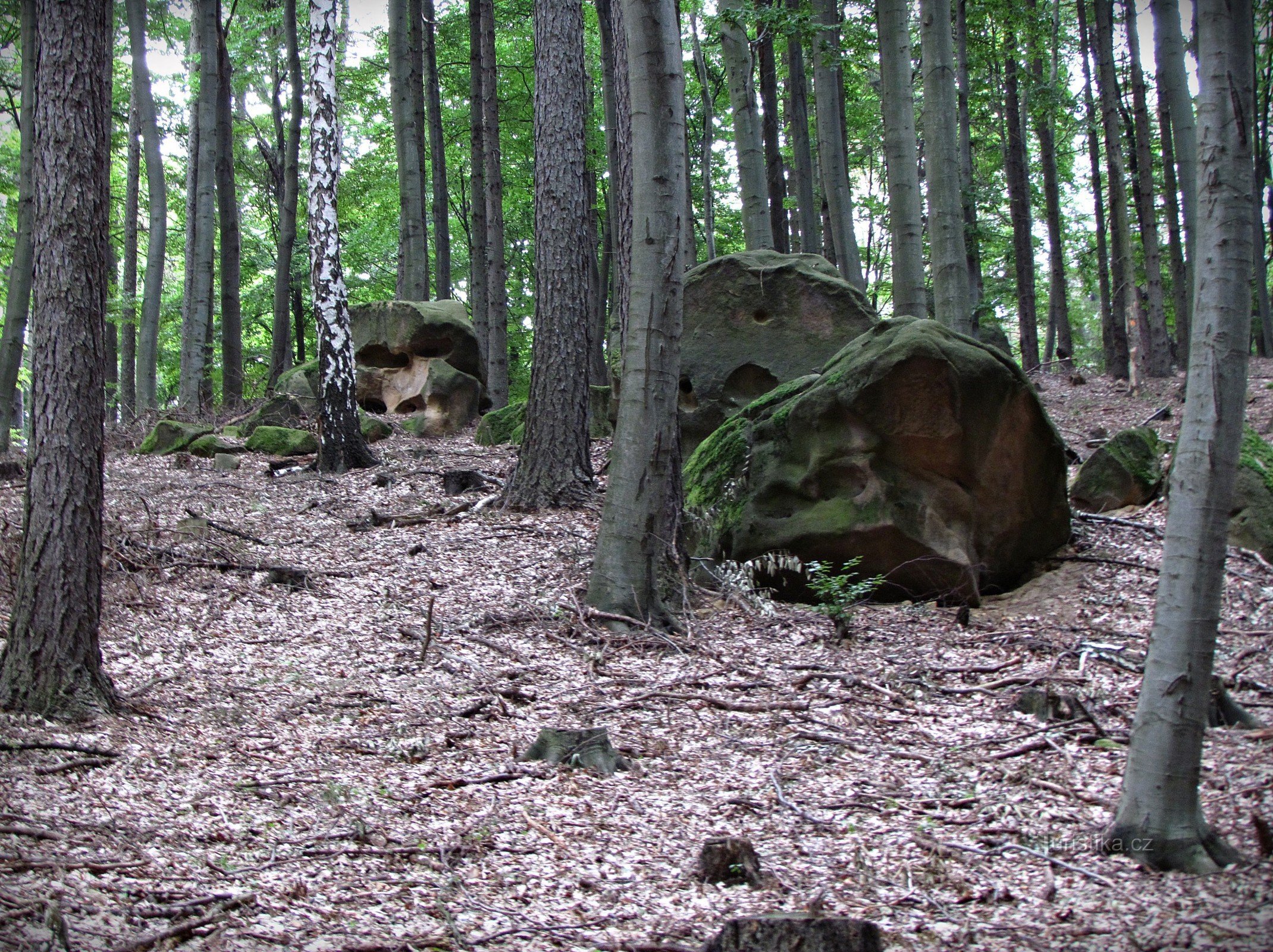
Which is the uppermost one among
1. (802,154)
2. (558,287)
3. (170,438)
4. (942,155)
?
(802,154)

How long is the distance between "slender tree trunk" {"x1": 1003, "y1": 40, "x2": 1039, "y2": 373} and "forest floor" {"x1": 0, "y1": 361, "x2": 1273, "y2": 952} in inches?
435

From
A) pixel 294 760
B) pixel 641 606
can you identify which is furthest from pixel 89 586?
pixel 641 606

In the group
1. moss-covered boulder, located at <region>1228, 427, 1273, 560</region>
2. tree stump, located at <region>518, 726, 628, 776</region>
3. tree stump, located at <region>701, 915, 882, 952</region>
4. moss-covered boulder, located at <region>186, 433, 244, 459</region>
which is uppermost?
moss-covered boulder, located at <region>186, 433, 244, 459</region>

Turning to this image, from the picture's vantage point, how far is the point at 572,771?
4312mm

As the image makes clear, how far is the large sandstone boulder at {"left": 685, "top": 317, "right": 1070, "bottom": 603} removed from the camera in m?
6.86

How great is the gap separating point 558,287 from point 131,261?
17.4m

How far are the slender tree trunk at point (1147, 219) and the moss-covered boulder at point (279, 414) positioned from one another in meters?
13.0

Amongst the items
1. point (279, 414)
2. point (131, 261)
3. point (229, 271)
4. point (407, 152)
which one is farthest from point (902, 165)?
point (131, 261)

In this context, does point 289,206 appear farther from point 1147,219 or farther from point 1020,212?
point 1147,219

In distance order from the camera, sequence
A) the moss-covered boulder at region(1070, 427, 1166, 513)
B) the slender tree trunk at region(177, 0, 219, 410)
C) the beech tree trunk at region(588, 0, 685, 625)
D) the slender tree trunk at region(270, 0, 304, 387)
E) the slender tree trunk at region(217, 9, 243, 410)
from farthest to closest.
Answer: the slender tree trunk at region(270, 0, 304, 387), the slender tree trunk at region(217, 9, 243, 410), the slender tree trunk at region(177, 0, 219, 410), the moss-covered boulder at region(1070, 427, 1166, 513), the beech tree trunk at region(588, 0, 685, 625)

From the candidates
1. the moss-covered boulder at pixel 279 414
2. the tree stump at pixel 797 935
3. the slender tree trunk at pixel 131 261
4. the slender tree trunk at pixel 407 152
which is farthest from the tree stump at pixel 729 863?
the slender tree trunk at pixel 131 261

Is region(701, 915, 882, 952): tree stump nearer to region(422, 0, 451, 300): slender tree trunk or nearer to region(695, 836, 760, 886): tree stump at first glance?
region(695, 836, 760, 886): tree stump

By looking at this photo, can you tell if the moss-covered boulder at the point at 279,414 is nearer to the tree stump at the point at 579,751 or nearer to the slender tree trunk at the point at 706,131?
the slender tree trunk at the point at 706,131

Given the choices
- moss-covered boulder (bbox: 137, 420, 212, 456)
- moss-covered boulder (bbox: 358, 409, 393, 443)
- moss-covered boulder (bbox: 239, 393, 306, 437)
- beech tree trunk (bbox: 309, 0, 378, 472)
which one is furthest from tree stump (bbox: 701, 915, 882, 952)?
moss-covered boulder (bbox: 239, 393, 306, 437)
